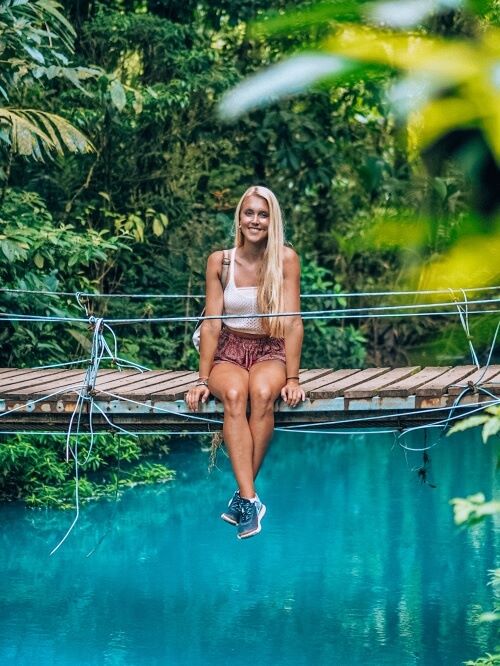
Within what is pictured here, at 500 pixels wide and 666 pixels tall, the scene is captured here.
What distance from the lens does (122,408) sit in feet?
11.4

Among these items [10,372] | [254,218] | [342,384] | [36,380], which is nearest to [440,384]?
[342,384]

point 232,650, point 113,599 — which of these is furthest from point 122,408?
point 113,599

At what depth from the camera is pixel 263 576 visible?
493 cm

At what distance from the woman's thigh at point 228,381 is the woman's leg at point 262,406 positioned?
0.03 m

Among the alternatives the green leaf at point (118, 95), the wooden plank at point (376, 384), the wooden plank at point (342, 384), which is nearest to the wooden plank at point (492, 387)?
the wooden plank at point (376, 384)

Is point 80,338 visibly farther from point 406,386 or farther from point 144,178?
point 406,386

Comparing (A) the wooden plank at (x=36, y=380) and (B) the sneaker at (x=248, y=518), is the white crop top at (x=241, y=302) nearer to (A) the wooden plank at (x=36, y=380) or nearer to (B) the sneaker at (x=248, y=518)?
(B) the sneaker at (x=248, y=518)

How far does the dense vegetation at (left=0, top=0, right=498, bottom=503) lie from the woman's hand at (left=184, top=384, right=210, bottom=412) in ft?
4.88

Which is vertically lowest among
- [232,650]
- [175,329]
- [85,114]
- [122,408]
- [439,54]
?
[439,54]

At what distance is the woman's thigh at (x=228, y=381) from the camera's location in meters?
3.23

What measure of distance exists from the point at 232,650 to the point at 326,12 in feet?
12.6

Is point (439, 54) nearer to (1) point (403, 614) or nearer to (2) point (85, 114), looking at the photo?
(1) point (403, 614)

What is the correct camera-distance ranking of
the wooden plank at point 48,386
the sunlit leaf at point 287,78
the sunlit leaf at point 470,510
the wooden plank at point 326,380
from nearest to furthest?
the sunlit leaf at point 287,78
the sunlit leaf at point 470,510
the wooden plank at point 326,380
the wooden plank at point 48,386

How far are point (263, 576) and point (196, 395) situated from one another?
1.83 metres
